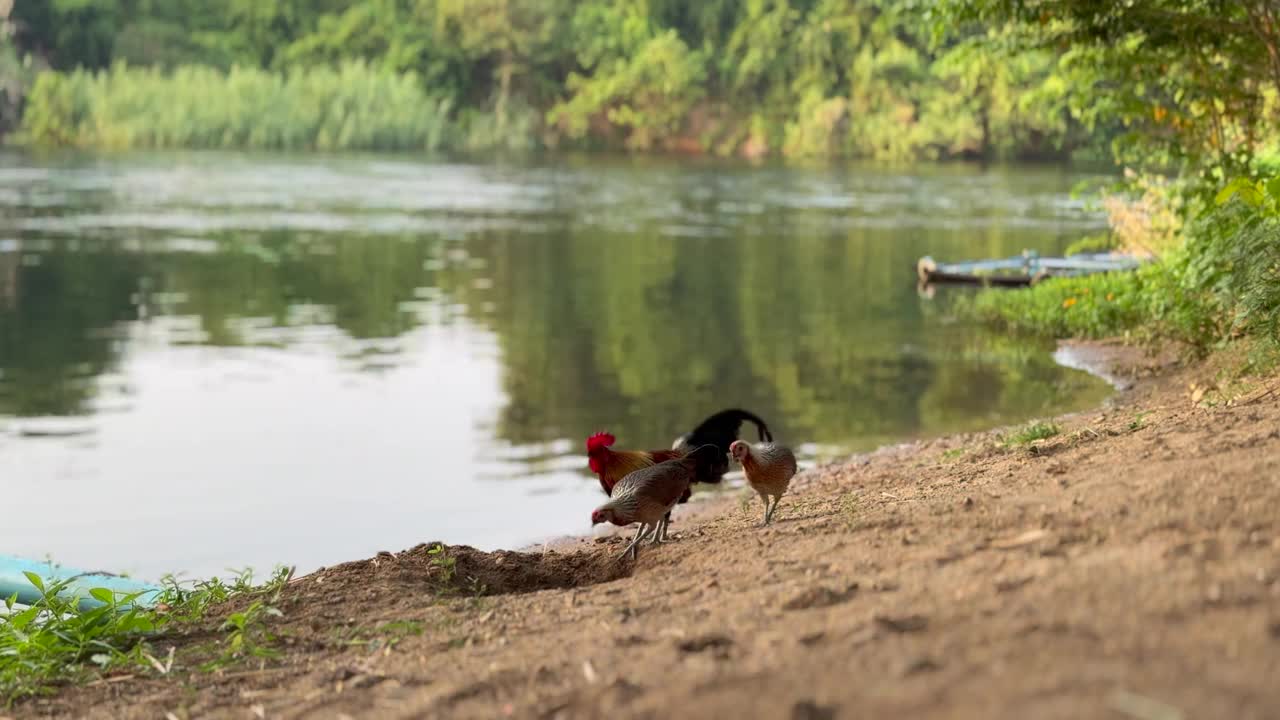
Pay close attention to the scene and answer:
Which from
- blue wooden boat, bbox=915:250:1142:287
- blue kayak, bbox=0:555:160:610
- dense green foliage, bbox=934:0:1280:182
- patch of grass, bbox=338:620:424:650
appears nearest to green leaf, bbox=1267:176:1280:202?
dense green foliage, bbox=934:0:1280:182

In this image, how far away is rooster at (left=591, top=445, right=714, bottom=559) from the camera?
238 inches

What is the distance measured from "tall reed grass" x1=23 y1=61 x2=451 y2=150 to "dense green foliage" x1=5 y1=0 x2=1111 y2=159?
113mm

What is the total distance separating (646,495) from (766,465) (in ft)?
2.16

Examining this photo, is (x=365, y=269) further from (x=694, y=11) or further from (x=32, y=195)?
(x=694, y=11)

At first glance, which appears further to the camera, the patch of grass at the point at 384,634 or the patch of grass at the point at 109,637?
the patch of grass at the point at 109,637

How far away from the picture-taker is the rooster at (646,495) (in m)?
6.04

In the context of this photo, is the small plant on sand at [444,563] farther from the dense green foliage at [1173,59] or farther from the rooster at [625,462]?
the dense green foliage at [1173,59]

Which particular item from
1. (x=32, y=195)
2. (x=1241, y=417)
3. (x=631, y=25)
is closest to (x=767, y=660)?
(x=1241, y=417)

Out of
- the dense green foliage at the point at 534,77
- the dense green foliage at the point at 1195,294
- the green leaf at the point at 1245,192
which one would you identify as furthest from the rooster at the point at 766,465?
the dense green foliage at the point at 534,77

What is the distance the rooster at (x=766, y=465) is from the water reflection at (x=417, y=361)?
3.43 metres

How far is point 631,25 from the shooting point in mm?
89250

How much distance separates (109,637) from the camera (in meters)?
5.53

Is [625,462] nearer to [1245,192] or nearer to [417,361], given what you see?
[1245,192]

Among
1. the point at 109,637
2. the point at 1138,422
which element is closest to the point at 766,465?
the point at 1138,422
